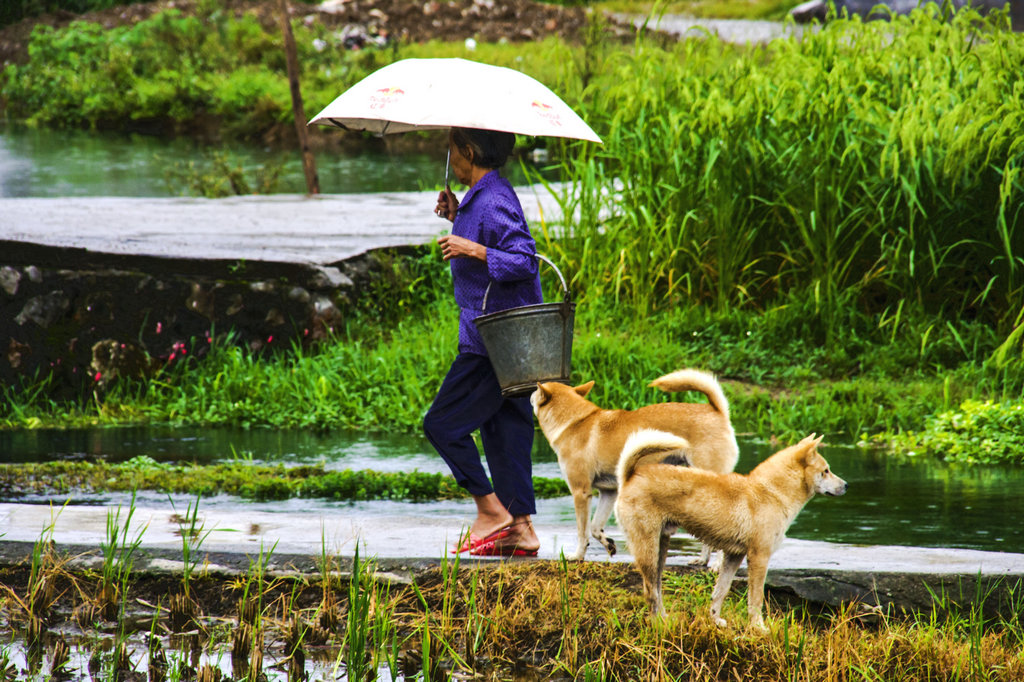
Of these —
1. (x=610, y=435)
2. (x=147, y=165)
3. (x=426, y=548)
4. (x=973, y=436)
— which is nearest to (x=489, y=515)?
(x=426, y=548)

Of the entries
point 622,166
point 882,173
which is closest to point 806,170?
point 882,173

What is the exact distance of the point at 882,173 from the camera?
8414 mm

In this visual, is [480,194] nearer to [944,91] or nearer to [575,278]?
[575,278]

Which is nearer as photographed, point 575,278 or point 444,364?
point 444,364

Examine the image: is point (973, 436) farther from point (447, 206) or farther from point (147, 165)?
point (147, 165)

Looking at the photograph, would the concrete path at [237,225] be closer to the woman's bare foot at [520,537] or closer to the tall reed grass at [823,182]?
the tall reed grass at [823,182]

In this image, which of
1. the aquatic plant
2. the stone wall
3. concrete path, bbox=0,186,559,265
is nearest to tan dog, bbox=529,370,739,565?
the aquatic plant

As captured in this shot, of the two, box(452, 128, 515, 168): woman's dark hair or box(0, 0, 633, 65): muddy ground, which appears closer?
box(452, 128, 515, 168): woman's dark hair

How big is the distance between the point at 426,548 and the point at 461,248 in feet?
4.01

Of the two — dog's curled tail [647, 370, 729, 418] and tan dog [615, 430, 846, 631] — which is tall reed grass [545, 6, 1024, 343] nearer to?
dog's curled tail [647, 370, 729, 418]

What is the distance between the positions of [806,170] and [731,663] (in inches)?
224

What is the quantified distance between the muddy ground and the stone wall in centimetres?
2376

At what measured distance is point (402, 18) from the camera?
1331 inches

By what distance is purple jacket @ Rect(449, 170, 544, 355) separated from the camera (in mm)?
4832
